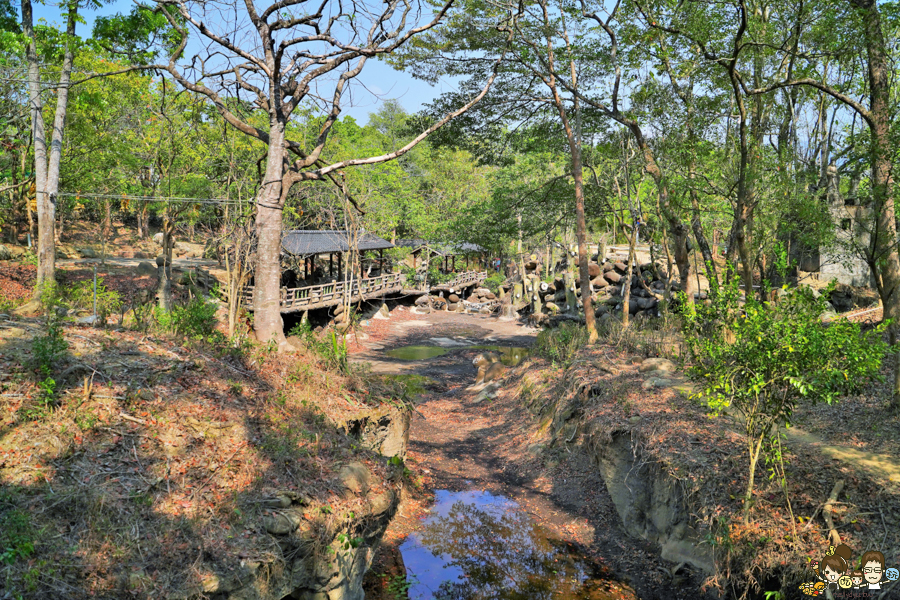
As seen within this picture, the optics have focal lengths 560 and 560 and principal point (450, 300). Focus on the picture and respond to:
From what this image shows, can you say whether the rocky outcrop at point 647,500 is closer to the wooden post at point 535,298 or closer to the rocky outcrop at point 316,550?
the rocky outcrop at point 316,550

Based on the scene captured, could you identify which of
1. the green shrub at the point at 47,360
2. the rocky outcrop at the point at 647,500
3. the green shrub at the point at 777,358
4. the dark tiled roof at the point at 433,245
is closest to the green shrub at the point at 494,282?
the dark tiled roof at the point at 433,245

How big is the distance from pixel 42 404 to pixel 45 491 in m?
1.19

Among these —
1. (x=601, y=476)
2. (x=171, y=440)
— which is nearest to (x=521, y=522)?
(x=601, y=476)

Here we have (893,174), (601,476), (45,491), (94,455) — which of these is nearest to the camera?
(45,491)

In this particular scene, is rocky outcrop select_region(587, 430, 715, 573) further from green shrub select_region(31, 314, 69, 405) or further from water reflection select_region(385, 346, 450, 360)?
water reflection select_region(385, 346, 450, 360)

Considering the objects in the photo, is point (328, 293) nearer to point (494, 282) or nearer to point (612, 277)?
point (612, 277)

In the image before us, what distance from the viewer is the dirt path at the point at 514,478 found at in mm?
8258

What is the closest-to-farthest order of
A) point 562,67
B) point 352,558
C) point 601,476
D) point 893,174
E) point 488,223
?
point 352,558
point 893,174
point 601,476
point 562,67
point 488,223

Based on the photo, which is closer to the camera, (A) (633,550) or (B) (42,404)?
(B) (42,404)

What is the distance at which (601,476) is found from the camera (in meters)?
10.4

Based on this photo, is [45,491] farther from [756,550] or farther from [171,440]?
[756,550]

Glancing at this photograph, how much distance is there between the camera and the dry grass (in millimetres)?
4715

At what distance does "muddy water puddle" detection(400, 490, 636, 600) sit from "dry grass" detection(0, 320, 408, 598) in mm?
1754

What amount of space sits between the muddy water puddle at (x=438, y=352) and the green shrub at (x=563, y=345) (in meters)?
4.10
